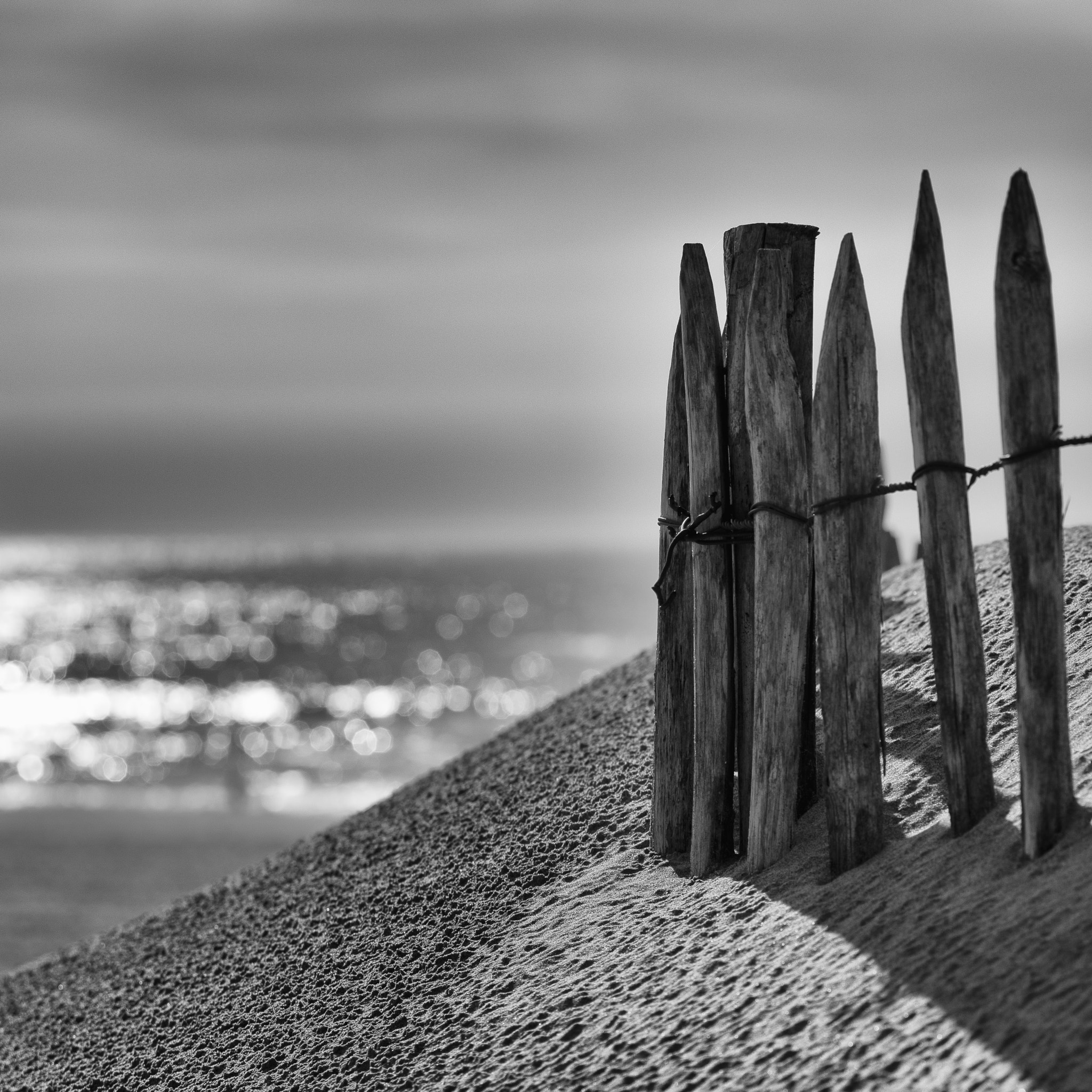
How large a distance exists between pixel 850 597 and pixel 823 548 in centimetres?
22

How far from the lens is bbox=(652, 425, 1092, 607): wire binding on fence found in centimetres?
426

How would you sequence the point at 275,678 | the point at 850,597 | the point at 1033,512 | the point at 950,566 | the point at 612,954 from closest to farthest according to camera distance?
the point at 1033,512
the point at 950,566
the point at 850,597
the point at 612,954
the point at 275,678

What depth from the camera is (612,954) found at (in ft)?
16.2

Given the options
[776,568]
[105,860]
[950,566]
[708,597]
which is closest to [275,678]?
[105,860]

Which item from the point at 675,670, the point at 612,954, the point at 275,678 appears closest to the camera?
the point at 612,954

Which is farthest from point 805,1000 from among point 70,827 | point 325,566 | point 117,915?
point 325,566

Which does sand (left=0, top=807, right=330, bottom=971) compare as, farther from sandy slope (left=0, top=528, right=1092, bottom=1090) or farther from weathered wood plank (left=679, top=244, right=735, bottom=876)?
weathered wood plank (left=679, top=244, right=735, bottom=876)

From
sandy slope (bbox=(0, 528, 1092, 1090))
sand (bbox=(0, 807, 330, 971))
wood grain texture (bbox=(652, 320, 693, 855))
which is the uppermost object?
wood grain texture (bbox=(652, 320, 693, 855))

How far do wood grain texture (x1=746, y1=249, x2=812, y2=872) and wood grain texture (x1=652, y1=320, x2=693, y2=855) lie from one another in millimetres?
663

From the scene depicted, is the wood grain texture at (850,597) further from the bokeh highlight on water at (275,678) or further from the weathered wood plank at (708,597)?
the bokeh highlight on water at (275,678)

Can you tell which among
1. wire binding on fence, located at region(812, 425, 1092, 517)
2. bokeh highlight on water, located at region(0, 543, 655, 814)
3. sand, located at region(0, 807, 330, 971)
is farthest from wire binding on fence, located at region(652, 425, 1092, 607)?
bokeh highlight on water, located at region(0, 543, 655, 814)

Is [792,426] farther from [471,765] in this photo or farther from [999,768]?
[471,765]

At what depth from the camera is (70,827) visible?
73.4 ft

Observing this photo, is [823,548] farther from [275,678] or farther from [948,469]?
[275,678]
